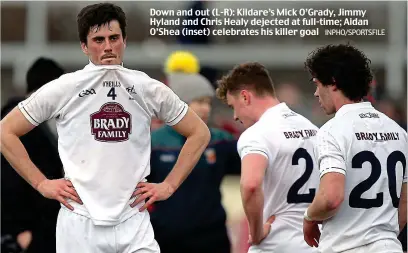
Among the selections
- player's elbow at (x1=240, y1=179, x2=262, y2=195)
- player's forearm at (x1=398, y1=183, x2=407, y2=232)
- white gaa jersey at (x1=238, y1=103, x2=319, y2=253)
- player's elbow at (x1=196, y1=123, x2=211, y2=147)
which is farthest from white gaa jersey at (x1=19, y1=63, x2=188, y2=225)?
player's forearm at (x1=398, y1=183, x2=407, y2=232)

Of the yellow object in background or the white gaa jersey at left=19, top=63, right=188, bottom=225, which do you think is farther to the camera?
the yellow object in background

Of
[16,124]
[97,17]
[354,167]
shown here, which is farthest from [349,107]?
[16,124]

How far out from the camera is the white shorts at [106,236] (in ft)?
17.1

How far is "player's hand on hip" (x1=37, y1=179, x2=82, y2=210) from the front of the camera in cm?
525

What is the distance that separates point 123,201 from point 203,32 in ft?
13.7

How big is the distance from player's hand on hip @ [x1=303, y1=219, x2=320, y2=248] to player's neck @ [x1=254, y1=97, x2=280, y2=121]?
3.50ft

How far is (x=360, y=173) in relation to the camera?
518 cm

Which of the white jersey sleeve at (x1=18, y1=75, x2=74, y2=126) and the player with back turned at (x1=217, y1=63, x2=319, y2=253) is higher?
the white jersey sleeve at (x1=18, y1=75, x2=74, y2=126)

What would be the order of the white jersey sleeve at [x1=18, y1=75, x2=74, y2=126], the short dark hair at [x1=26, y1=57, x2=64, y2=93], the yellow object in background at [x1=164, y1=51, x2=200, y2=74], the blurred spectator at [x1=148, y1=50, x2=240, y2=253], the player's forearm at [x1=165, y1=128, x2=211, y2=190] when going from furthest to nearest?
1. the yellow object in background at [x1=164, y1=51, x2=200, y2=74]
2. the blurred spectator at [x1=148, y1=50, x2=240, y2=253]
3. the short dark hair at [x1=26, y1=57, x2=64, y2=93]
4. the player's forearm at [x1=165, y1=128, x2=211, y2=190]
5. the white jersey sleeve at [x1=18, y1=75, x2=74, y2=126]

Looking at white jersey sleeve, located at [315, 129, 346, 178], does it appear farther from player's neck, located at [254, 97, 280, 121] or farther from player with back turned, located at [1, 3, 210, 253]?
player's neck, located at [254, 97, 280, 121]

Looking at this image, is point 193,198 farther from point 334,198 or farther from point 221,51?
point 221,51

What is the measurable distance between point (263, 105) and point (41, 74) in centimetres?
174

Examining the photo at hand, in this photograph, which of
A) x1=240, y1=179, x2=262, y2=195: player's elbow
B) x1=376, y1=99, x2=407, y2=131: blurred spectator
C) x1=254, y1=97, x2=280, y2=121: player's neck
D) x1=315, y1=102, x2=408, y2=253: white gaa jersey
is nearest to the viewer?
x1=315, y1=102, x2=408, y2=253: white gaa jersey

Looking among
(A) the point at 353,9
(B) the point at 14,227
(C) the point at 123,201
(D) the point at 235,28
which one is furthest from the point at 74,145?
(A) the point at 353,9
